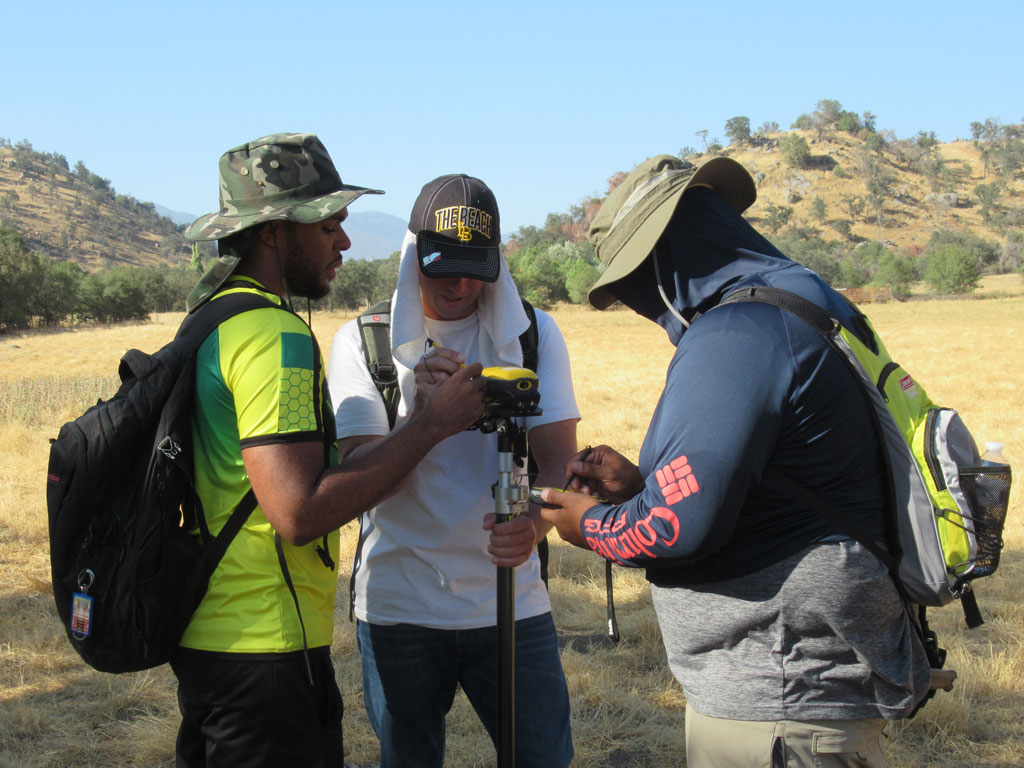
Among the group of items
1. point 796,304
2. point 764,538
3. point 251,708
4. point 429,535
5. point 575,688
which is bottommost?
point 575,688

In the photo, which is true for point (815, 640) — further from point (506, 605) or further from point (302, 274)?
point (302, 274)

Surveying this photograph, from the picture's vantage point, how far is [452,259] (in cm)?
261

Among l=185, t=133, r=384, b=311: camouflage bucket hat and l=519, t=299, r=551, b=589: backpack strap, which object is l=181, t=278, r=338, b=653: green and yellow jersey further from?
l=519, t=299, r=551, b=589: backpack strap

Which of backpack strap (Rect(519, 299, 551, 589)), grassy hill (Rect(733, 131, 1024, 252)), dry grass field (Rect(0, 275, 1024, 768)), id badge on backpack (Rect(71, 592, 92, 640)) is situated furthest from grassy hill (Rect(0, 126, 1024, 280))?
id badge on backpack (Rect(71, 592, 92, 640))

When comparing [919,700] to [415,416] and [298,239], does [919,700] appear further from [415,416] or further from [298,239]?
[298,239]

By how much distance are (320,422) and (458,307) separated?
0.83 m

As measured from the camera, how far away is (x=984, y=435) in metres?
11.5

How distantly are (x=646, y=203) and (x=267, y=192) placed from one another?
108 centimetres

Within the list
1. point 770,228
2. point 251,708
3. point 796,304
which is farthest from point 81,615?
point 770,228

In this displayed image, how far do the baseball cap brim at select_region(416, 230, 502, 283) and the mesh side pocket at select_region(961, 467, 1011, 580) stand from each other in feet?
4.86

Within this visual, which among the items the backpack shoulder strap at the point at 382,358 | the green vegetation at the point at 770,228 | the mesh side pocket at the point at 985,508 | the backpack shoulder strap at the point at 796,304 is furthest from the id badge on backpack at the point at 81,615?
the green vegetation at the point at 770,228

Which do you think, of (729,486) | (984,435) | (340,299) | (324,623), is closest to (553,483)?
(324,623)

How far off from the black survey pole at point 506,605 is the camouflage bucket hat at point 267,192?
83 centimetres

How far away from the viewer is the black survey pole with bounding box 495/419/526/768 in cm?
232
